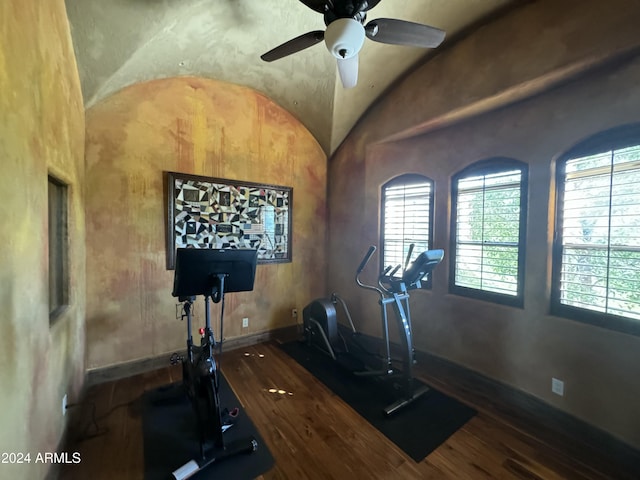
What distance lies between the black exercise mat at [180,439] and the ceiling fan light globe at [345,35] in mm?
2758

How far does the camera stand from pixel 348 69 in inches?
82.0

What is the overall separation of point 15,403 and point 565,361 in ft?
11.4

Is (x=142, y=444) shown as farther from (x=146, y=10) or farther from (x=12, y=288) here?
(x=146, y=10)

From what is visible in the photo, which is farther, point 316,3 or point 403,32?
point 403,32

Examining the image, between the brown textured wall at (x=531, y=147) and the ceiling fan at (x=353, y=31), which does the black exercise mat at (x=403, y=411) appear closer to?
the brown textured wall at (x=531, y=147)

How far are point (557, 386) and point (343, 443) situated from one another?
181 cm

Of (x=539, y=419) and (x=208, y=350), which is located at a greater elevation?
(x=208, y=350)

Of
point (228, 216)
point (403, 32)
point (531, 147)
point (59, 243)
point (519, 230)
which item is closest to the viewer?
point (403, 32)

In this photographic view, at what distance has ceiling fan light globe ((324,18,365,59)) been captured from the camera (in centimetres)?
150

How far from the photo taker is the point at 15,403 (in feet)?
3.75

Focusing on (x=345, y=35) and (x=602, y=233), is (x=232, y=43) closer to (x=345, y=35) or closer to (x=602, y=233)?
(x=345, y=35)

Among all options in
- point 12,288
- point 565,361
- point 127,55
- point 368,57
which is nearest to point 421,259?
point 565,361

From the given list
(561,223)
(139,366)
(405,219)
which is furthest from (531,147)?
(139,366)


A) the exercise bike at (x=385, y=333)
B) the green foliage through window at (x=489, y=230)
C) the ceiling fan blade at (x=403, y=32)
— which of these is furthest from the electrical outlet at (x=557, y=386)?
the ceiling fan blade at (x=403, y=32)
